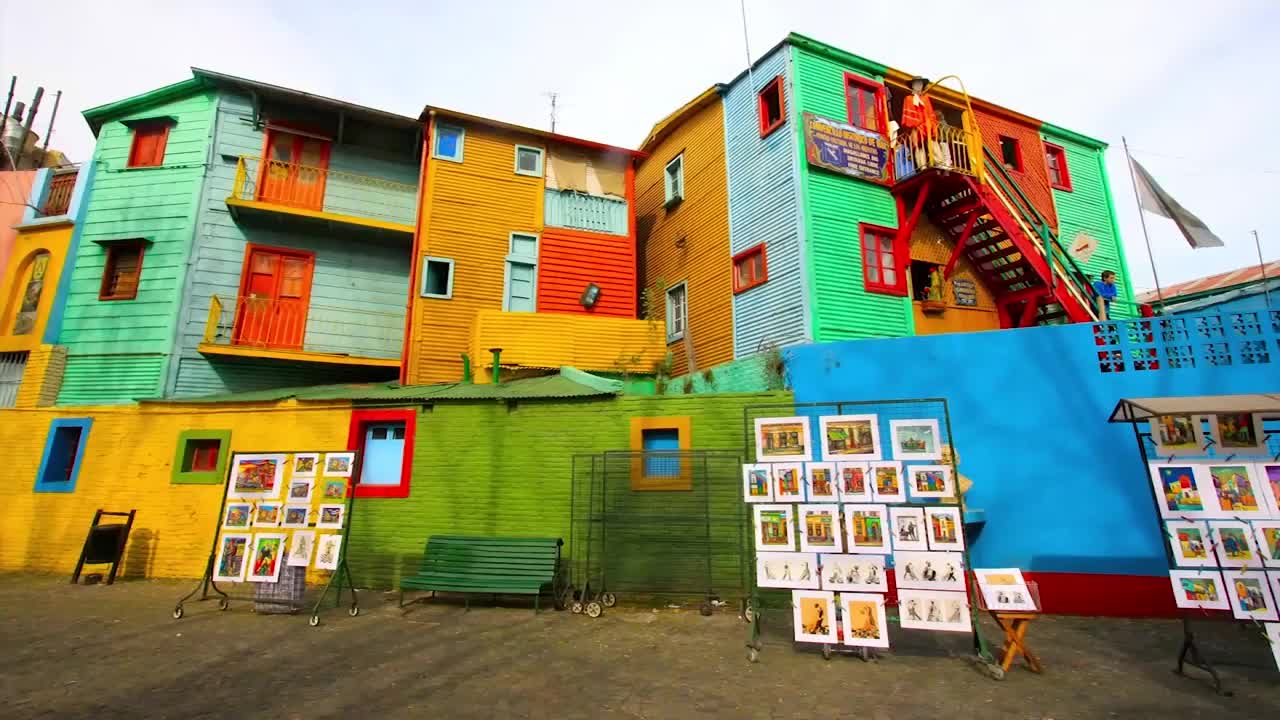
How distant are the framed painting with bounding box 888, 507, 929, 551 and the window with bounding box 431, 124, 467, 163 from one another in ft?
48.1

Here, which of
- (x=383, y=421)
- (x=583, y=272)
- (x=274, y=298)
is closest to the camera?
(x=383, y=421)

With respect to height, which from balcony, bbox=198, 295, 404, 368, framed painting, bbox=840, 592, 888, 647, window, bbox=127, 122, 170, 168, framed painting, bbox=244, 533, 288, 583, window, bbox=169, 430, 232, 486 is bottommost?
framed painting, bbox=840, 592, 888, 647

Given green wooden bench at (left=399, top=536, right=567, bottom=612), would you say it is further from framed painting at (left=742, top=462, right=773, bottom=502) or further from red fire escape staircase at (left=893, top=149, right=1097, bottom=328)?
red fire escape staircase at (left=893, top=149, right=1097, bottom=328)

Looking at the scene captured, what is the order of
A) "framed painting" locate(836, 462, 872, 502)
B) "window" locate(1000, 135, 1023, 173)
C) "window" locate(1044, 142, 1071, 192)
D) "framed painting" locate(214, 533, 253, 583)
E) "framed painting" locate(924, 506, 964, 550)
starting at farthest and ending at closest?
"window" locate(1044, 142, 1071, 192), "window" locate(1000, 135, 1023, 173), "framed painting" locate(214, 533, 253, 583), "framed painting" locate(836, 462, 872, 502), "framed painting" locate(924, 506, 964, 550)

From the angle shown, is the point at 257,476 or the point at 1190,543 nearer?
the point at 1190,543

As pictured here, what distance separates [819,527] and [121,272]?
1818 cm

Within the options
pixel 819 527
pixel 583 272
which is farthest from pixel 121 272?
pixel 819 527

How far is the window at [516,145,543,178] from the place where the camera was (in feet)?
55.7

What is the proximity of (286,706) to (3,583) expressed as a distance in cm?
1032

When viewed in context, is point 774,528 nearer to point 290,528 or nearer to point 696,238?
point 290,528

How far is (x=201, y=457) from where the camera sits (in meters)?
12.1

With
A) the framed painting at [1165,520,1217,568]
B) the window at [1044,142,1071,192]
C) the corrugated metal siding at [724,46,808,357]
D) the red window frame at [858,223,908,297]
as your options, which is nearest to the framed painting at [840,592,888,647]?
the framed painting at [1165,520,1217,568]

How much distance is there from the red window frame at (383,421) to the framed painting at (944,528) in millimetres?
8930

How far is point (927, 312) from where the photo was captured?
13.9 meters
